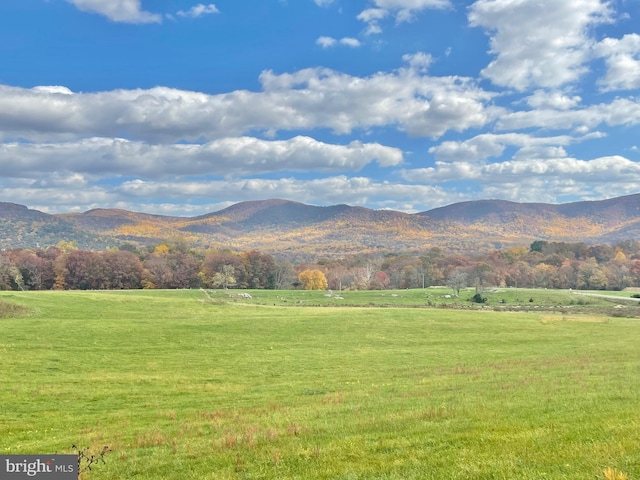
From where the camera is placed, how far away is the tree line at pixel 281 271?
115m

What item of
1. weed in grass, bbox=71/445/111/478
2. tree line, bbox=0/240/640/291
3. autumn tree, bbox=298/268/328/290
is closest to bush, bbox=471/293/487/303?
tree line, bbox=0/240/640/291

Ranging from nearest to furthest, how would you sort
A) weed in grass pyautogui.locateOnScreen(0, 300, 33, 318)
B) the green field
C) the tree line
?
the green field, weed in grass pyautogui.locateOnScreen(0, 300, 33, 318), the tree line

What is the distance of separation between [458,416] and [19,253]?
14416 cm

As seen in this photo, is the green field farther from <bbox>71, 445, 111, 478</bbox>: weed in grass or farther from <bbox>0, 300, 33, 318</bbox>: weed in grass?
<bbox>0, 300, 33, 318</bbox>: weed in grass

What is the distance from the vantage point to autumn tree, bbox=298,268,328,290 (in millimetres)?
155000

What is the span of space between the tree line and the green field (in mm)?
67879

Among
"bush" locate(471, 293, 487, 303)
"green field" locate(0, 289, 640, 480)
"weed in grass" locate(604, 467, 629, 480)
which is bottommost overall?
"bush" locate(471, 293, 487, 303)

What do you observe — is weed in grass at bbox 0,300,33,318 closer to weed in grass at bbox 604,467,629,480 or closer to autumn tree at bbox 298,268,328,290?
weed in grass at bbox 604,467,629,480

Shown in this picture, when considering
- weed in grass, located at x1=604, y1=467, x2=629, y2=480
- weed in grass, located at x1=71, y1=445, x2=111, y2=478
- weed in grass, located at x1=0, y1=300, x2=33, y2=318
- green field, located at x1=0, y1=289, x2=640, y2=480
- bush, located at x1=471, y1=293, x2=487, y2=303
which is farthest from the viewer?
bush, located at x1=471, y1=293, x2=487, y2=303

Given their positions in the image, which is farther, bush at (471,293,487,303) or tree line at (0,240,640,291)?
tree line at (0,240,640,291)

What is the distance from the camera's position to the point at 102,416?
17969mm

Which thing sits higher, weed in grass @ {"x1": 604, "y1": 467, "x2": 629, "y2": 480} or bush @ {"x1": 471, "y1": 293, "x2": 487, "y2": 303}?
weed in grass @ {"x1": 604, "y1": 467, "x2": 629, "y2": 480}

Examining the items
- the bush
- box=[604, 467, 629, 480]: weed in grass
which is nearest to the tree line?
the bush

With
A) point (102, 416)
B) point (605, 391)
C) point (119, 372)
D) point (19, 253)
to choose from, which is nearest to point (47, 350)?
point (119, 372)
